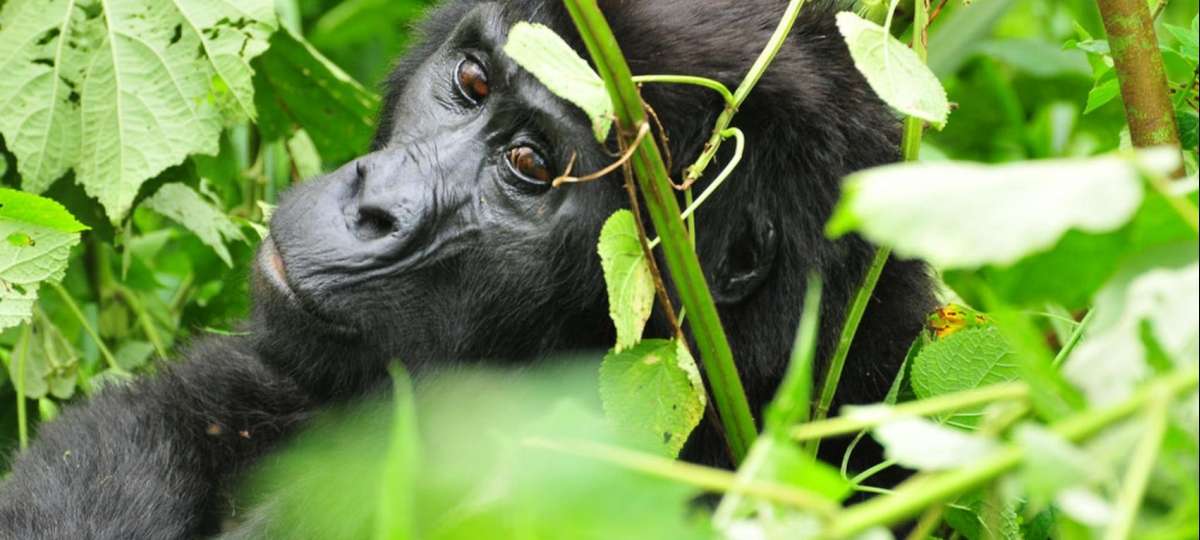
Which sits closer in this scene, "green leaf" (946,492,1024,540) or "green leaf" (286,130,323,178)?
"green leaf" (946,492,1024,540)

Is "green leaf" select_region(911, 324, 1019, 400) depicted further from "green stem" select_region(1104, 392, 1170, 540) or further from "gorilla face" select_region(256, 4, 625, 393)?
"green stem" select_region(1104, 392, 1170, 540)

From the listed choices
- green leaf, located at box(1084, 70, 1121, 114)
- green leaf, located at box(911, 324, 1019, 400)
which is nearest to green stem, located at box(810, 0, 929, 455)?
green leaf, located at box(911, 324, 1019, 400)

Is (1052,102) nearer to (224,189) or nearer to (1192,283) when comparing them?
(224,189)

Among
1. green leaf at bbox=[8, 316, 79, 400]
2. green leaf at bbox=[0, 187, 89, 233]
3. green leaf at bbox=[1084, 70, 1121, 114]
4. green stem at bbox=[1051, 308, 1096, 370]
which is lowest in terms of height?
green leaf at bbox=[8, 316, 79, 400]

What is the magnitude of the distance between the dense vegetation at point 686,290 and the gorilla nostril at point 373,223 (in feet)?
0.94

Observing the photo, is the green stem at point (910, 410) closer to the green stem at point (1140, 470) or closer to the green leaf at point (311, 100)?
the green stem at point (1140, 470)

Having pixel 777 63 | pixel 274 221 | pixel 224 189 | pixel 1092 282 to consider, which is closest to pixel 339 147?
pixel 224 189

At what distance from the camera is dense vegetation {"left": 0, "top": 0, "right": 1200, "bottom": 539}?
3.23ft

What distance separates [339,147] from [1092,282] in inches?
92.6

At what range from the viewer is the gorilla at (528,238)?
7.06ft

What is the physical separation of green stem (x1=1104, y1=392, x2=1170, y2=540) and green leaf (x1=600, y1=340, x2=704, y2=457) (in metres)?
0.91

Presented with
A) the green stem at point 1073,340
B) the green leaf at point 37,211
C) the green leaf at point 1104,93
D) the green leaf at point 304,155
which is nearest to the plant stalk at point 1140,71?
the green leaf at point 1104,93

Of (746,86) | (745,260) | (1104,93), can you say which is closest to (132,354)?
(745,260)

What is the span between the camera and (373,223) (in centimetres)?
216
